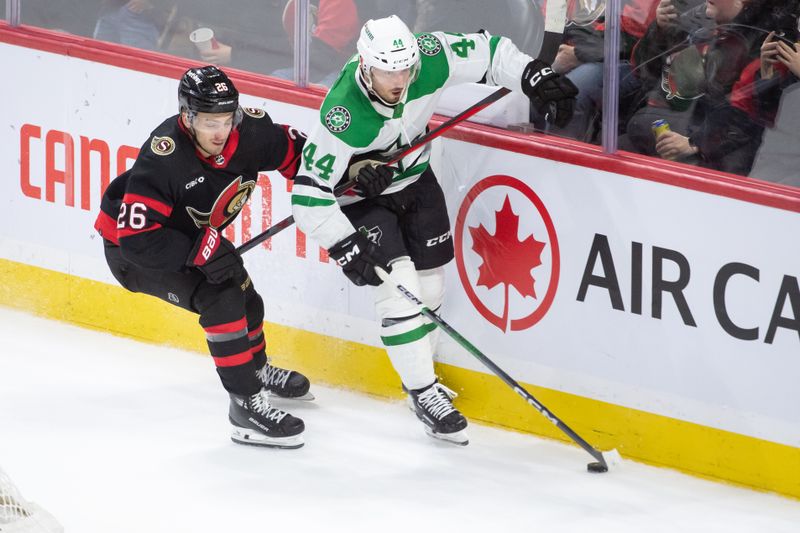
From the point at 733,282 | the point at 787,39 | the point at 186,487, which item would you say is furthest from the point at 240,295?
the point at 787,39

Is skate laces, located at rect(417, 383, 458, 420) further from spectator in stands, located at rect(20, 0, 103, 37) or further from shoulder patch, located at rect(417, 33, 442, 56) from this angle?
spectator in stands, located at rect(20, 0, 103, 37)

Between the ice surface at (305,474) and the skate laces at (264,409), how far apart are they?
0.37 ft

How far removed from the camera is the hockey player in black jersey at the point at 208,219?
4.06m

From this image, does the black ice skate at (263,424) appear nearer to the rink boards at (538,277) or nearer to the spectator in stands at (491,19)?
the rink boards at (538,277)

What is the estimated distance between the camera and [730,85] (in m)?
3.92

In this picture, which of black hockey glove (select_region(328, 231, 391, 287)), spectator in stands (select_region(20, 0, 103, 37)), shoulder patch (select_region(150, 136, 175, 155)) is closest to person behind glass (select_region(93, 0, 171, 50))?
spectator in stands (select_region(20, 0, 103, 37))

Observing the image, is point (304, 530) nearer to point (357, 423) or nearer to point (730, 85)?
point (357, 423)

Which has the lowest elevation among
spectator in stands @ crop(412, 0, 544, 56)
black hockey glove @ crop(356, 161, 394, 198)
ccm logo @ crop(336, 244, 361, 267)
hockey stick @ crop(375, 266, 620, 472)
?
hockey stick @ crop(375, 266, 620, 472)

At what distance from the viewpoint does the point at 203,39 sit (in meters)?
4.93

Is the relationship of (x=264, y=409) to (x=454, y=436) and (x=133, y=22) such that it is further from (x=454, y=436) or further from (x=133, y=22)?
(x=133, y=22)

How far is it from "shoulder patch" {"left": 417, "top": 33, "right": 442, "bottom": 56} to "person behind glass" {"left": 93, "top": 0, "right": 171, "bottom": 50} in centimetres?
114

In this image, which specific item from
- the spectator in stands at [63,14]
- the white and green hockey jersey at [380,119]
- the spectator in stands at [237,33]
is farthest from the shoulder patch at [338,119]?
the spectator in stands at [63,14]

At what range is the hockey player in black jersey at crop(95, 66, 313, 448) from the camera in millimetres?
4062

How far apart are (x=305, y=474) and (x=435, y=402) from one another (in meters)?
0.43
